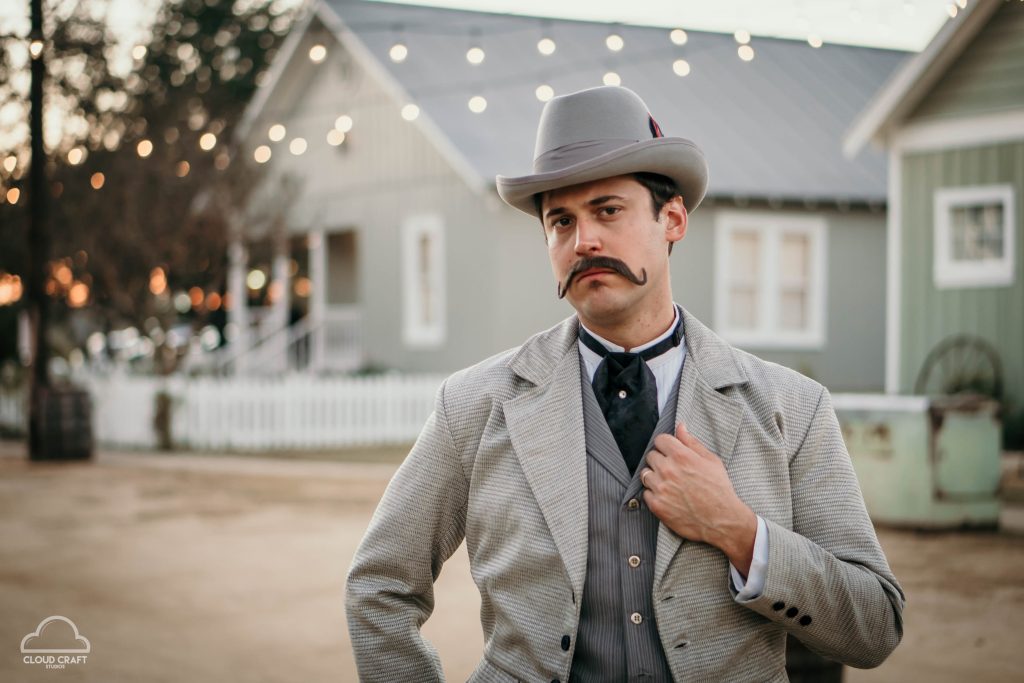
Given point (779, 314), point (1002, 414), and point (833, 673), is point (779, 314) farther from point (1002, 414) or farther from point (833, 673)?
point (833, 673)

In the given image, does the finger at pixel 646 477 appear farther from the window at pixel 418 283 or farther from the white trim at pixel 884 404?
the window at pixel 418 283

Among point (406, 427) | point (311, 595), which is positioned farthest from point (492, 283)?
point (311, 595)

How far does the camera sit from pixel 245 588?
7.19 metres

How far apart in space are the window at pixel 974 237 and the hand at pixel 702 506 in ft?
42.2

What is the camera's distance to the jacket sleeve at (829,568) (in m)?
2.11

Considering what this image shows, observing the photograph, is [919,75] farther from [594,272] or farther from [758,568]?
[758,568]

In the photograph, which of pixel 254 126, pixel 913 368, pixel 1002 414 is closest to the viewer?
pixel 1002 414

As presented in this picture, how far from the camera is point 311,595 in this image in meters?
6.99

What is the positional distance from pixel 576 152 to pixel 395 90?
53.1 feet

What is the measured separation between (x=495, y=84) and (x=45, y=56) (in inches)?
281

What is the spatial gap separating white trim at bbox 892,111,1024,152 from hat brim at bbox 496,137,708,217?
1262 cm

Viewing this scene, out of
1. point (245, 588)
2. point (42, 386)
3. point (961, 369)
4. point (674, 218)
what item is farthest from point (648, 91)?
point (674, 218)

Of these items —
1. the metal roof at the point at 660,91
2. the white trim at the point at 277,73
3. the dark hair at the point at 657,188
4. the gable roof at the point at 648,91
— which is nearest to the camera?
the dark hair at the point at 657,188

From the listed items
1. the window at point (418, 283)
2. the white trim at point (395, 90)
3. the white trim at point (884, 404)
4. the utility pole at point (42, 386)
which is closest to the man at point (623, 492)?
the white trim at point (884, 404)
